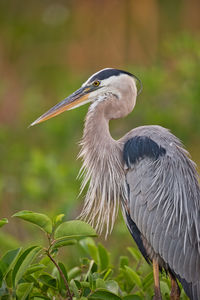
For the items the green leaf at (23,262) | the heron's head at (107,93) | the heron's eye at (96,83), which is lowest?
the green leaf at (23,262)

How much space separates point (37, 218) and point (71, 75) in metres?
6.62

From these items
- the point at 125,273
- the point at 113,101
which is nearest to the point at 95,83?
the point at 113,101

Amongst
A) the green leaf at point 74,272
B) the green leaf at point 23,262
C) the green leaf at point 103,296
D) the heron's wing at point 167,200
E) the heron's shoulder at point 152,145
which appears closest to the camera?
the green leaf at point 23,262

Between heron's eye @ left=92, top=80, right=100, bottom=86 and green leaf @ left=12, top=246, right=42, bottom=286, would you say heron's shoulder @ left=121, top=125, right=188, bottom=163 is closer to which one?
heron's eye @ left=92, top=80, right=100, bottom=86

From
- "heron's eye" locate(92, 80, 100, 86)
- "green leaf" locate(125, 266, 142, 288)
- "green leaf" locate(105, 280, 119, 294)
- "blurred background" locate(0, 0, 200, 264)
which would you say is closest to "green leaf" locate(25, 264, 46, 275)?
"green leaf" locate(105, 280, 119, 294)

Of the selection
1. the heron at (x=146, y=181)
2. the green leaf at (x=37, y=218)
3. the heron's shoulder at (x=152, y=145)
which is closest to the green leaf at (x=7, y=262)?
the green leaf at (x=37, y=218)

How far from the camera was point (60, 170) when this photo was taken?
5629 mm

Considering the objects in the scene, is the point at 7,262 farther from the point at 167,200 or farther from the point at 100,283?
the point at 167,200

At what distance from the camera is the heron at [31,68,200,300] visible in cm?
371

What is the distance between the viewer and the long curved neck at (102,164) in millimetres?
3980

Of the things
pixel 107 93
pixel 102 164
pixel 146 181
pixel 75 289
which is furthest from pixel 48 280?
pixel 107 93

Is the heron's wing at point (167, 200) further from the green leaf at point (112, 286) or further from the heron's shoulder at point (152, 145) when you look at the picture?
the green leaf at point (112, 286)

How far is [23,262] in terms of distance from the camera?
2.83 meters

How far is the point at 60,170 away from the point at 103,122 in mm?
1711
